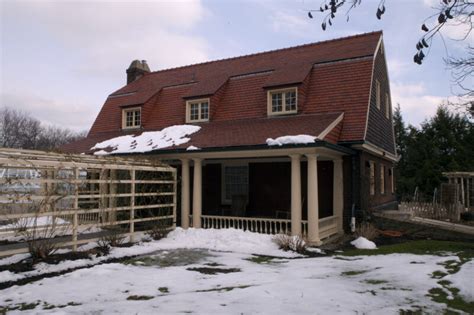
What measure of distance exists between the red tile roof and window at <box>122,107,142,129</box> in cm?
35

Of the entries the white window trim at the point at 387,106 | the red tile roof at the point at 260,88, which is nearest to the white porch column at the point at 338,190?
the red tile roof at the point at 260,88

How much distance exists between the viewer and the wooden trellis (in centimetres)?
805

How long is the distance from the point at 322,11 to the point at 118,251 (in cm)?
766

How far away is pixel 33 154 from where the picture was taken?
8.62m

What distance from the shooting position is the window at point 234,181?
15516mm

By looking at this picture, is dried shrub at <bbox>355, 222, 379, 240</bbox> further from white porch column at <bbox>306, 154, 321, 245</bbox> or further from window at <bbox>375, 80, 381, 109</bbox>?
window at <bbox>375, 80, 381, 109</bbox>

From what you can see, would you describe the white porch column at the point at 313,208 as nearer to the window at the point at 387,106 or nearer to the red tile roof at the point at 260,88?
the red tile roof at the point at 260,88

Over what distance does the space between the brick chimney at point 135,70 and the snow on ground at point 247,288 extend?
643 inches

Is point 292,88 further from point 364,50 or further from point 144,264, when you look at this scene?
point 144,264

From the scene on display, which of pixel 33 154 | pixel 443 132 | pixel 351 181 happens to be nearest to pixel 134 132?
pixel 33 154

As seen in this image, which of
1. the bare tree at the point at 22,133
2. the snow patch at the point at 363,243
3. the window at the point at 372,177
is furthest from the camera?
the bare tree at the point at 22,133

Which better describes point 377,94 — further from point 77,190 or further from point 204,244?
point 77,190

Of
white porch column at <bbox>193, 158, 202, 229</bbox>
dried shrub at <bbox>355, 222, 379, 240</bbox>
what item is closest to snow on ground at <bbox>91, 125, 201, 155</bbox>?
white porch column at <bbox>193, 158, 202, 229</bbox>

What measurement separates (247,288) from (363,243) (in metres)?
5.74
